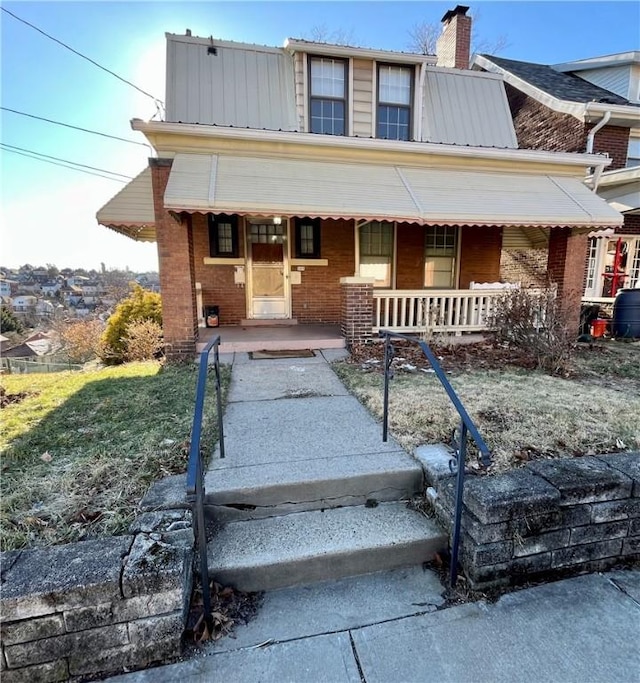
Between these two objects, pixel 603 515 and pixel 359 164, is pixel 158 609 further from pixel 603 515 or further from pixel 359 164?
pixel 359 164

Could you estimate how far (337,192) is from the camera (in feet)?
21.0

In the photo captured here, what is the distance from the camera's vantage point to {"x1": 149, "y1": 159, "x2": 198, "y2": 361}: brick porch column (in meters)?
6.18

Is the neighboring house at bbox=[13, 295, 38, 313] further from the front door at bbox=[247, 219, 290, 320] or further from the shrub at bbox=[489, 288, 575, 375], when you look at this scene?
the shrub at bbox=[489, 288, 575, 375]

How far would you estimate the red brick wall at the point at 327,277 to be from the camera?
29.3 ft

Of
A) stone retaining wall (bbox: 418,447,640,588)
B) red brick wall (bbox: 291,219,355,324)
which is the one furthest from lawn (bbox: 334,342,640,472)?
red brick wall (bbox: 291,219,355,324)

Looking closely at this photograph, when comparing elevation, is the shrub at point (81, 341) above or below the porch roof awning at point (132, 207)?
below

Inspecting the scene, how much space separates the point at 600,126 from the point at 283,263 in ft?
27.8

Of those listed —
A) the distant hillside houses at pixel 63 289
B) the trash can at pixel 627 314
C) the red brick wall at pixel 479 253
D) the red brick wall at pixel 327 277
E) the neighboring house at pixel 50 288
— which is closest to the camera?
the trash can at pixel 627 314

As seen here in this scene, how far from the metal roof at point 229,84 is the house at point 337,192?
0.11 ft

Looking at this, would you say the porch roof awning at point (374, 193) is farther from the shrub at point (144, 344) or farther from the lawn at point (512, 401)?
the shrub at point (144, 344)

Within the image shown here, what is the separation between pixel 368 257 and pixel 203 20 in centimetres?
602

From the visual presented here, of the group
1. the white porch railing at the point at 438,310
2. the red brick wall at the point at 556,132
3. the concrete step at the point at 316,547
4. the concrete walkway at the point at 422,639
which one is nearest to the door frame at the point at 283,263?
the white porch railing at the point at 438,310

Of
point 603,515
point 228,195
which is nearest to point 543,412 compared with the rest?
point 603,515

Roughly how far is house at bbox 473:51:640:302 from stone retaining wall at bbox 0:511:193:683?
425 inches
